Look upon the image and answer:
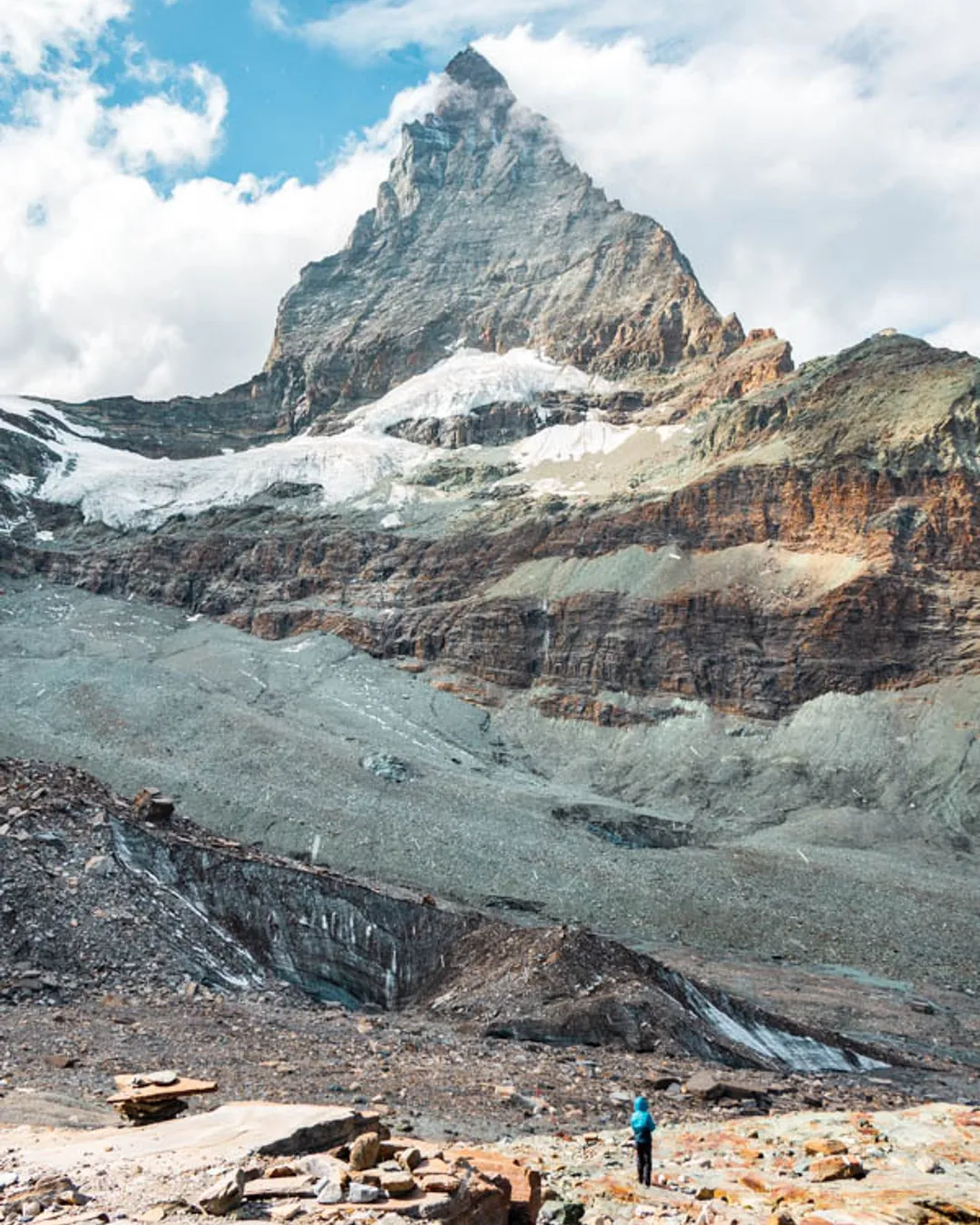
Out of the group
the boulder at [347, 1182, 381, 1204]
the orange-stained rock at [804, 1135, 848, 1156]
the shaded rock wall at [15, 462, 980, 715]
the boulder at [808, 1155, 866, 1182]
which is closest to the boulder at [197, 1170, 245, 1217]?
the boulder at [347, 1182, 381, 1204]

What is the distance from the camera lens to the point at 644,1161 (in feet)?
40.7

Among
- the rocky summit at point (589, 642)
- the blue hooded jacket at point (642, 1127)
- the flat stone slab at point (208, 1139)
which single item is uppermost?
the rocky summit at point (589, 642)

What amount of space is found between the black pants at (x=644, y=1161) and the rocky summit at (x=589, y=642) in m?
11.8

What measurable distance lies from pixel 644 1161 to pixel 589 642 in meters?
88.2

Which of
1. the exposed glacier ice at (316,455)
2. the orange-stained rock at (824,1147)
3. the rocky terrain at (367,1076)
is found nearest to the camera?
the rocky terrain at (367,1076)

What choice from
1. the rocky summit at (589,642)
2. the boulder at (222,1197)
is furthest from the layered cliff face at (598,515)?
the boulder at (222,1197)

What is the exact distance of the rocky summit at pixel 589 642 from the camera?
53.6 meters

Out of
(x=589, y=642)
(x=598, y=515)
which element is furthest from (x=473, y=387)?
(x=589, y=642)

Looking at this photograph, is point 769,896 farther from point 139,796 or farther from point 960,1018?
point 139,796

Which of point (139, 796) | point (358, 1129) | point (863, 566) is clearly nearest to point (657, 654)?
point (863, 566)

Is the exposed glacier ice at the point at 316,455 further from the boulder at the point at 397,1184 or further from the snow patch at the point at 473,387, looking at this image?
the boulder at the point at 397,1184

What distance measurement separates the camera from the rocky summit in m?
53.6

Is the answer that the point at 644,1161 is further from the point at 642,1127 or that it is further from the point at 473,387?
the point at 473,387

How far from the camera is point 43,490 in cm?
14425
